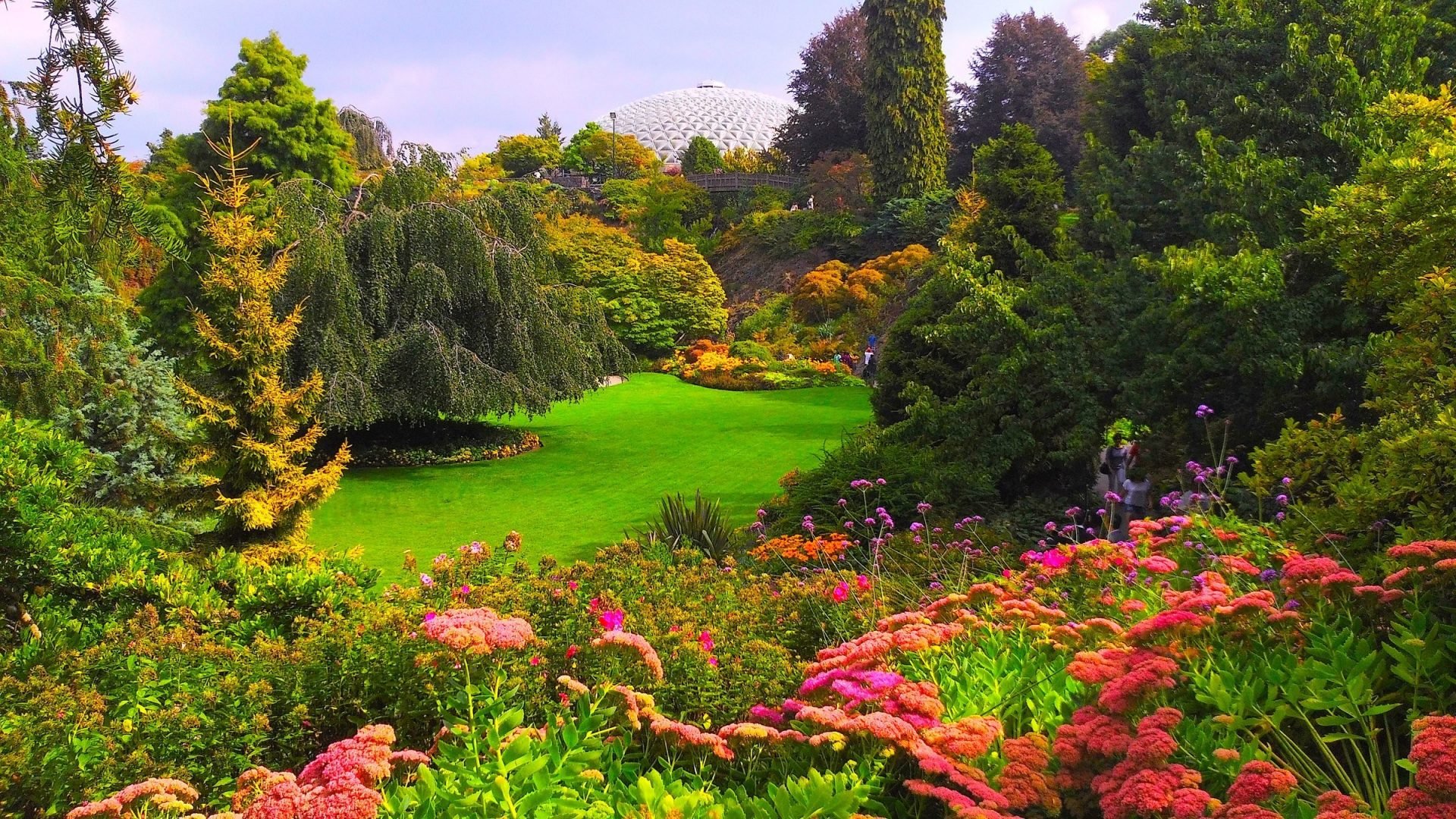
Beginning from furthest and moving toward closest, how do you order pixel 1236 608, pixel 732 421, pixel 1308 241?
1. pixel 732 421
2. pixel 1308 241
3. pixel 1236 608

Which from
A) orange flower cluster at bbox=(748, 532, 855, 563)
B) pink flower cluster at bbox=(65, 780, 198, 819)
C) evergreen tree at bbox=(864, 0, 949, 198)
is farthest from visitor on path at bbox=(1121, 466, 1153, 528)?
evergreen tree at bbox=(864, 0, 949, 198)

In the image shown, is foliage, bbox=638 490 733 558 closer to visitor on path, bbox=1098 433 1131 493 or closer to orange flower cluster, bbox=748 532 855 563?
orange flower cluster, bbox=748 532 855 563

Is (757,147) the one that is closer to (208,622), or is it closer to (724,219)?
(724,219)

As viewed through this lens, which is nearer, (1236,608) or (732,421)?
(1236,608)

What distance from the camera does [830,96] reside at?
40.3 metres

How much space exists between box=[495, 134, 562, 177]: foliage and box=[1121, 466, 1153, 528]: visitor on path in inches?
1772

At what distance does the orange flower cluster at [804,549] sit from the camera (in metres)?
6.63

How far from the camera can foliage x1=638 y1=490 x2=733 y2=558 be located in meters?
7.84

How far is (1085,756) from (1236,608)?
703 millimetres

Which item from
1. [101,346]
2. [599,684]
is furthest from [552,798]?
[101,346]

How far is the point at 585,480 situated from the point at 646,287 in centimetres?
1746

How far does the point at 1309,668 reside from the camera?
8.49 ft

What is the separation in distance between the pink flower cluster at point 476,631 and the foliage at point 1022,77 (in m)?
33.1

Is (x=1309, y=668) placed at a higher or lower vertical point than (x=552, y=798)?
higher
